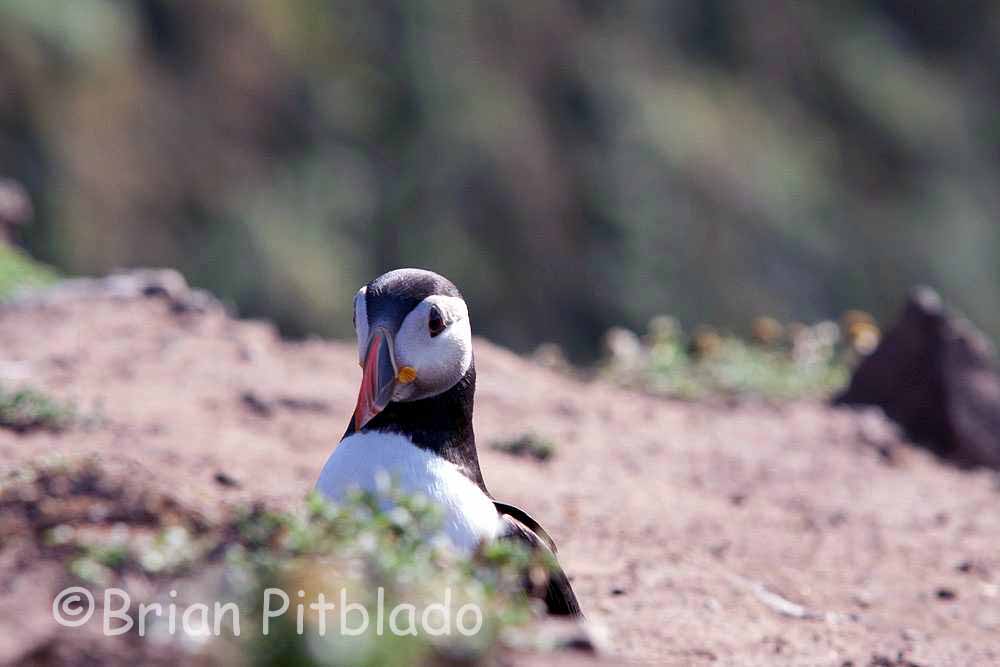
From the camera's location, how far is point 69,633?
7.78 feet

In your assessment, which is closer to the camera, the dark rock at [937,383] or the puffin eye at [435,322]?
the puffin eye at [435,322]

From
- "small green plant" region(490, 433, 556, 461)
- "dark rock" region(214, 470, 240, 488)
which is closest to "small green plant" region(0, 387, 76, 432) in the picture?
"dark rock" region(214, 470, 240, 488)

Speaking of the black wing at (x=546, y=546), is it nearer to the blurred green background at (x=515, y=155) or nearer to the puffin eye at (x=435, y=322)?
the puffin eye at (x=435, y=322)

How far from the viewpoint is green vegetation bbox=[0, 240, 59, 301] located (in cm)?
828

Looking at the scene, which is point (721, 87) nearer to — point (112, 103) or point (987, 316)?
point (987, 316)

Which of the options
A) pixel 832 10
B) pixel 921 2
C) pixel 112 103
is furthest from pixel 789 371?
pixel 921 2

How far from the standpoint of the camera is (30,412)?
577 cm

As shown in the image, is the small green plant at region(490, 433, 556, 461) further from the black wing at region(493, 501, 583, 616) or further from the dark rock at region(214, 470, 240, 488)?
the black wing at region(493, 501, 583, 616)

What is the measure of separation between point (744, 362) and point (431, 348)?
5.32 metres

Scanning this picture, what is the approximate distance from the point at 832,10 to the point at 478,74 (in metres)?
6.56

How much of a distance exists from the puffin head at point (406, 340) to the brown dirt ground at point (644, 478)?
56cm

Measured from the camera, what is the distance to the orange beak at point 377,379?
3.66m

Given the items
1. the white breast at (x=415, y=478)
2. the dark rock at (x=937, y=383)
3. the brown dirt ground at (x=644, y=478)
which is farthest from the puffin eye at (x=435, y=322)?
the dark rock at (x=937, y=383)

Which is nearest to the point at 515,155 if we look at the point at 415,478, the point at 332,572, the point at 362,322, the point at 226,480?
the point at 226,480
